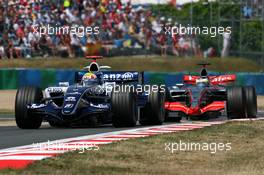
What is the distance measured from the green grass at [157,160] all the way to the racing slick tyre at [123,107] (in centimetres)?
233

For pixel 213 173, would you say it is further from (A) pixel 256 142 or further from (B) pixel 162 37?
(B) pixel 162 37

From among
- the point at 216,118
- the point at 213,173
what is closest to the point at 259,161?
the point at 213,173

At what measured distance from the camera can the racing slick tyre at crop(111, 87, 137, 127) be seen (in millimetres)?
15617

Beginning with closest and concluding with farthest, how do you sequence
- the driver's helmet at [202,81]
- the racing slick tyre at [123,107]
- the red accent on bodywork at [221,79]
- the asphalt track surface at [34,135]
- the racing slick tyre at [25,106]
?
the asphalt track surface at [34,135] < the racing slick tyre at [123,107] < the racing slick tyre at [25,106] < the driver's helmet at [202,81] < the red accent on bodywork at [221,79]

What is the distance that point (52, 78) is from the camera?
108 ft

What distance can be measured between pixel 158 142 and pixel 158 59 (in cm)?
2145

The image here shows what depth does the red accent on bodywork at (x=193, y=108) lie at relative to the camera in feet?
64.0

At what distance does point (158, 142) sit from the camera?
1247 cm

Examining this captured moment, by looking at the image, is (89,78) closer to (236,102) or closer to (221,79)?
(236,102)

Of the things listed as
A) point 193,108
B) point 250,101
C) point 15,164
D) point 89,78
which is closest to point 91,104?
point 89,78

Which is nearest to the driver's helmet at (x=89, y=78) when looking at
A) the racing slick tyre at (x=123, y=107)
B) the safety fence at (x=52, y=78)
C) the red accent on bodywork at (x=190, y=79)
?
the racing slick tyre at (x=123, y=107)

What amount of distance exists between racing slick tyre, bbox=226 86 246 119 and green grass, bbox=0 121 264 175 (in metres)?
5.27

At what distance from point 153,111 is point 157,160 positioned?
22.3 ft

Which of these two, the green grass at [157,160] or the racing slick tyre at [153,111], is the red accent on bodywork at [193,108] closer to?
the racing slick tyre at [153,111]
